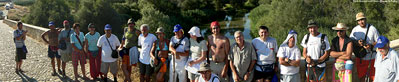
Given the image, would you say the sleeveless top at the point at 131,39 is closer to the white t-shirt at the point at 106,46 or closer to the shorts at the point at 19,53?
the white t-shirt at the point at 106,46

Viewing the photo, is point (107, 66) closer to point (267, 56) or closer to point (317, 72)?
point (267, 56)

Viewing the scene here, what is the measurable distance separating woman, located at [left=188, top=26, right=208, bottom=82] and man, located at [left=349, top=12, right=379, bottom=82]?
2.56 metres

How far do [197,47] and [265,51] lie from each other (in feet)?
3.50

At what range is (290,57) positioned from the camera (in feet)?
14.6

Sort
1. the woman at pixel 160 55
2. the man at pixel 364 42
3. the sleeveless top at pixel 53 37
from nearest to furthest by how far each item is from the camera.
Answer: the man at pixel 364 42 → the woman at pixel 160 55 → the sleeveless top at pixel 53 37

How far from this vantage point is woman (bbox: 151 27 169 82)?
516 centimetres

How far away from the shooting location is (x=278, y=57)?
15.4 ft

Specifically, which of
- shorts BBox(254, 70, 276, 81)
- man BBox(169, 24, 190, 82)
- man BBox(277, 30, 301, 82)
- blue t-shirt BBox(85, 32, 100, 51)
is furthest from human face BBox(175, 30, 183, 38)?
blue t-shirt BBox(85, 32, 100, 51)

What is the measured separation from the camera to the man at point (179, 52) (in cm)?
481

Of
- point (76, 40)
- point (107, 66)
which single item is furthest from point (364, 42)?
point (76, 40)

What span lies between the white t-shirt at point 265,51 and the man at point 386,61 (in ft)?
4.87

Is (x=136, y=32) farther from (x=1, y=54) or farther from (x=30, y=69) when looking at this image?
(x=1, y=54)

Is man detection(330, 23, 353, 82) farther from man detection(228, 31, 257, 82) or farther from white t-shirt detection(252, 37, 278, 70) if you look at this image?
man detection(228, 31, 257, 82)

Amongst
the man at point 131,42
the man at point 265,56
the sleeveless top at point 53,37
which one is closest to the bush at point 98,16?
the sleeveless top at point 53,37
